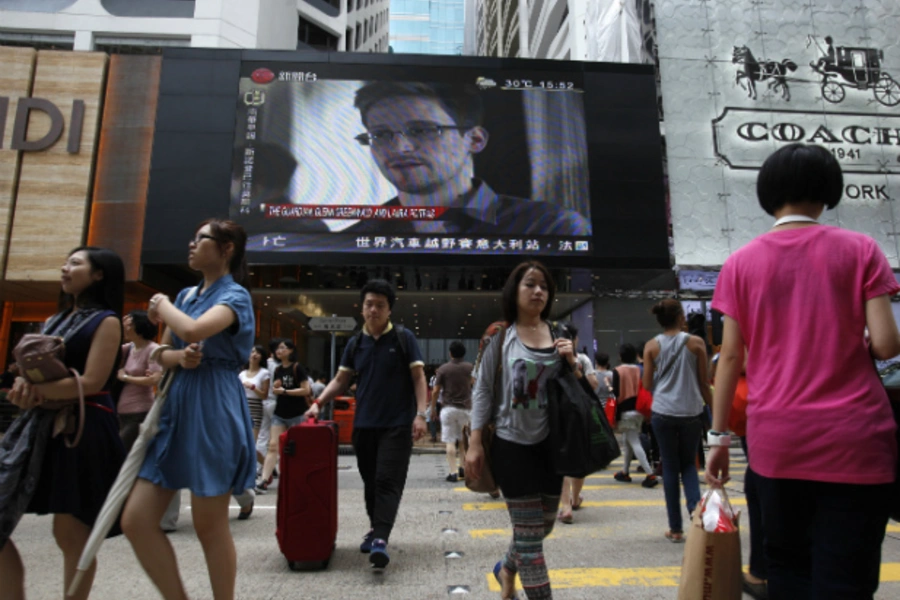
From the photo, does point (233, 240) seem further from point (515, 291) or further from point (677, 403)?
point (677, 403)

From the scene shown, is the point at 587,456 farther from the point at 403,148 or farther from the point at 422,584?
the point at 403,148

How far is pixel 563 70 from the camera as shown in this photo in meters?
18.4

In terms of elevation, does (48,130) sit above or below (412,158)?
above

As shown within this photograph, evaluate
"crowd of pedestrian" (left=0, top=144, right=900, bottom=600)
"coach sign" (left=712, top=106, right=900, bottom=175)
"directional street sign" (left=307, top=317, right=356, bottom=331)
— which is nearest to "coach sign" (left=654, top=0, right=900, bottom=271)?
"coach sign" (left=712, top=106, right=900, bottom=175)

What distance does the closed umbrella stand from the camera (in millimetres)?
1946

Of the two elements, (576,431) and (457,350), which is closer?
(576,431)

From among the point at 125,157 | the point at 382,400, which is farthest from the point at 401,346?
the point at 125,157

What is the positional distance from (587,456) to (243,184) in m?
16.5

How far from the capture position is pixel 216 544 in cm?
221

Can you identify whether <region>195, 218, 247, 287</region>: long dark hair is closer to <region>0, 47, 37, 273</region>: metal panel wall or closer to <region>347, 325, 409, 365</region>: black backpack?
<region>347, 325, 409, 365</region>: black backpack

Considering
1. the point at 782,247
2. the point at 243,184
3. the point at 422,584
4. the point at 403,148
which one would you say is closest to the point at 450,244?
the point at 403,148

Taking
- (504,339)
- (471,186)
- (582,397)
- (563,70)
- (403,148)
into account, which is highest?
(563,70)

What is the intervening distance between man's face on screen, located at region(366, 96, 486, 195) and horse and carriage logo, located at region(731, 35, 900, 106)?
33.5 ft

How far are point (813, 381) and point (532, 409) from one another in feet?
3.73
